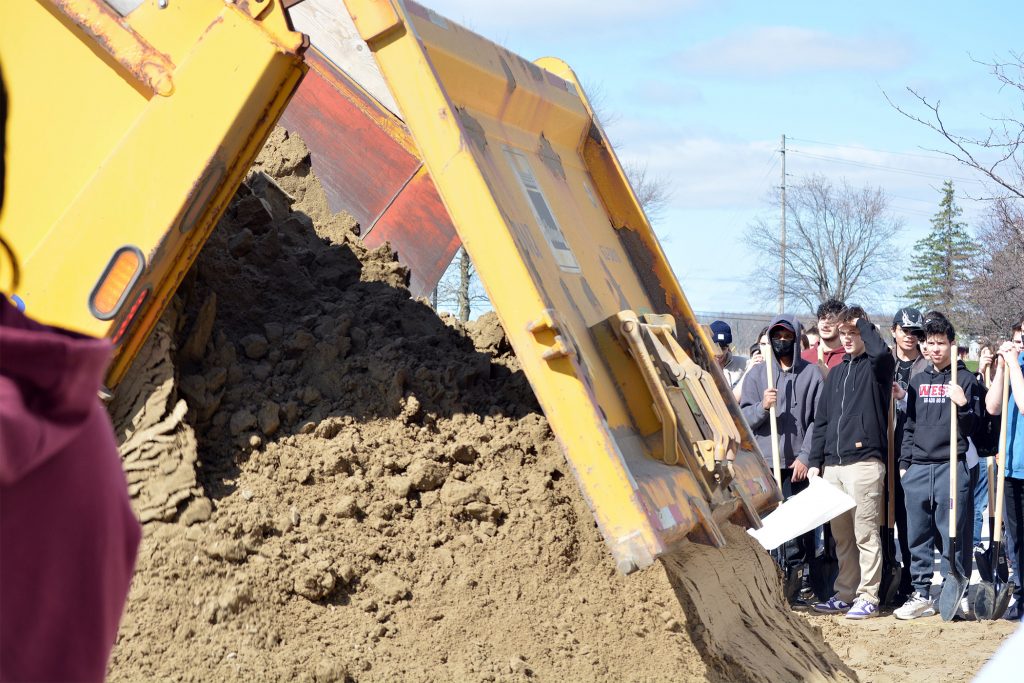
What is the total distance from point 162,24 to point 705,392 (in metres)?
2.43

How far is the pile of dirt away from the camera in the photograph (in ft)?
12.0

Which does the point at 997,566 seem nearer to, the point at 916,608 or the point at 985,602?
the point at 985,602

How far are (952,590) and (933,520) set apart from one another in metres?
0.50

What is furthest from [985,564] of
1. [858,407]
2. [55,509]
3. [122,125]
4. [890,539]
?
[55,509]

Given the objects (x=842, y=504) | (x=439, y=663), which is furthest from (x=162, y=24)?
(x=842, y=504)

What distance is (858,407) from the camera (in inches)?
288

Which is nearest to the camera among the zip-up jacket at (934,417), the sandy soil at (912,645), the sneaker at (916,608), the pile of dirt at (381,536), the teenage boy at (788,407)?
the pile of dirt at (381,536)

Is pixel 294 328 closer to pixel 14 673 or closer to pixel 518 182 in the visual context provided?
pixel 518 182


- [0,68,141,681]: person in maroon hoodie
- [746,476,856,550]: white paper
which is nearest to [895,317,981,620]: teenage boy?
[746,476,856,550]: white paper

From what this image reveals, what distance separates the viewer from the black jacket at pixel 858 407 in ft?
23.9

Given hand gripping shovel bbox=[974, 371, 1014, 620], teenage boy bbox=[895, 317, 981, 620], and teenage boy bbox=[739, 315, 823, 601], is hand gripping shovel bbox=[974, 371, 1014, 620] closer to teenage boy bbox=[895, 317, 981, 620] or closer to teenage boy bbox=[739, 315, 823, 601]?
teenage boy bbox=[895, 317, 981, 620]

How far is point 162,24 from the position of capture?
3.87 m

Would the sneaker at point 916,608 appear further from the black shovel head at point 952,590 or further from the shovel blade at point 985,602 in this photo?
the shovel blade at point 985,602

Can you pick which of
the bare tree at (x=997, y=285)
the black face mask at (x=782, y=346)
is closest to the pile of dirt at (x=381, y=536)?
the black face mask at (x=782, y=346)
